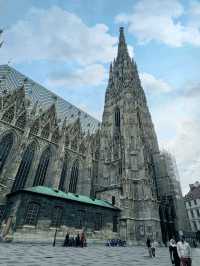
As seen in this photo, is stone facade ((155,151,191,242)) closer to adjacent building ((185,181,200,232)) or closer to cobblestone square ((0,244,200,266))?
adjacent building ((185,181,200,232))

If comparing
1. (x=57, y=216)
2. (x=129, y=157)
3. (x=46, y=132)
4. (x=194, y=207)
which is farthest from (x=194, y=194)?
(x=46, y=132)

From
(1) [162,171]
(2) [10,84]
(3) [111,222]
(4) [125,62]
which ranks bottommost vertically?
(3) [111,222]

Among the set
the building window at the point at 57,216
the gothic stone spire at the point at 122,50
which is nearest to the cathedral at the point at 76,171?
the building window at the point at 57,216

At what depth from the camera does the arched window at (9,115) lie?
83.9 ft

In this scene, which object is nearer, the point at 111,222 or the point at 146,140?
the point at 111,222

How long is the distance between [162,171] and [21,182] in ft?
81.6

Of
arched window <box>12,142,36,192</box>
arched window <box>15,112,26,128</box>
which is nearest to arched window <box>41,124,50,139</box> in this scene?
arched window <box>12,142,36,192</box>

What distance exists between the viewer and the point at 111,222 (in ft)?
81.3

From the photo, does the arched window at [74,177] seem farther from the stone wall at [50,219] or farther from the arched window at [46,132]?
the stone wall at [50,219]

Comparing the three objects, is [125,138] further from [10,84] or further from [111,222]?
[10,84]

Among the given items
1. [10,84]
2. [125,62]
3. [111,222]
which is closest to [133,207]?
[111,222]

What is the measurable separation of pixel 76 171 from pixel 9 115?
14.5 meters

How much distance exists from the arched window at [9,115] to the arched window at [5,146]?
2211 mm

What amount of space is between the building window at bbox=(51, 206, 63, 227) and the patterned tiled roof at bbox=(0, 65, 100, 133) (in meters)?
18.7
